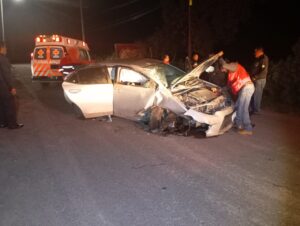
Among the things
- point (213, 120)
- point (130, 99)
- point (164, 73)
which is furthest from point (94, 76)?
point (213, 120)

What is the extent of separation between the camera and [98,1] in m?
44.6

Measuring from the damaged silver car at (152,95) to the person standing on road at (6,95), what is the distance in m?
1.37

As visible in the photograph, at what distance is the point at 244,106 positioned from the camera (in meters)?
7.58

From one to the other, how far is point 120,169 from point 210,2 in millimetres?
15978

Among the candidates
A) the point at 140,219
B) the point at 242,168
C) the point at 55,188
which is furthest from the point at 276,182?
the point at 55,188

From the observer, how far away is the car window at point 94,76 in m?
8.70

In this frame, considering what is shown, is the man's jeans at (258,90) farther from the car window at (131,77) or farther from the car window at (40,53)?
the car window at (40,53)

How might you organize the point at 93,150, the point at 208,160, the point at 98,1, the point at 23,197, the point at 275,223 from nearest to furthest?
the point at 275,223
the point at 23,197
the point at 208,160
the point at 93,150
the point at 98,1

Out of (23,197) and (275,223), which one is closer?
(275,223)

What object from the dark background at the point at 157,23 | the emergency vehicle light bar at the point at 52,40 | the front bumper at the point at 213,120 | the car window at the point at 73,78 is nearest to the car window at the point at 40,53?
the emergency vehicle light bar at the point at 52,40

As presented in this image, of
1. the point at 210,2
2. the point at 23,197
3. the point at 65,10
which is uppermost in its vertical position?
the point at 65,10

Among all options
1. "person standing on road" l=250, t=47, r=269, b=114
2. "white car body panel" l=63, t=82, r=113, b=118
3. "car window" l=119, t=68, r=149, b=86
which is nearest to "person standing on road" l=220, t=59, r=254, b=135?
"person standing on road" l=250, t=47, r=269, b=114

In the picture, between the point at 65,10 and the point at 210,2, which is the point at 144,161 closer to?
the point at 210,2

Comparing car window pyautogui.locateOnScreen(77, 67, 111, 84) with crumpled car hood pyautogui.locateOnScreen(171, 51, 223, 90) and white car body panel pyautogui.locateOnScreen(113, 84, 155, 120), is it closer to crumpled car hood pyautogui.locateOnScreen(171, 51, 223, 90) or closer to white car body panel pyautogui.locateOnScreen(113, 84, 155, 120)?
white car body panel pyautogui.locateOnScreen(113, 84, 155, 120)
